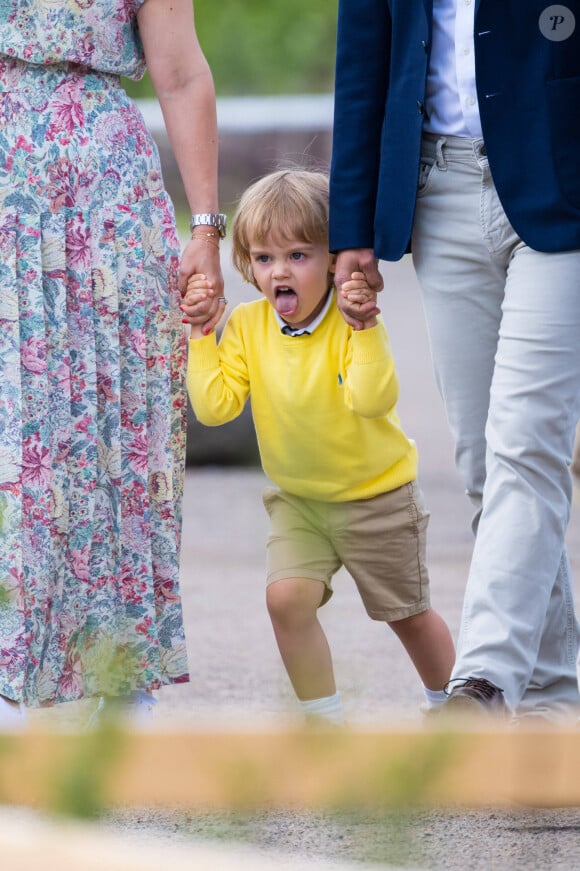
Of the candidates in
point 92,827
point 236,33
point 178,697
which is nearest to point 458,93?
point 178,697

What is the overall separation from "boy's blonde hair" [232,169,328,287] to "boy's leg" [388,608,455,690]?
837 mm

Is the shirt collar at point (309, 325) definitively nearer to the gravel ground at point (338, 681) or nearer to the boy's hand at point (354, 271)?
the boy's hand at point (354, 271)

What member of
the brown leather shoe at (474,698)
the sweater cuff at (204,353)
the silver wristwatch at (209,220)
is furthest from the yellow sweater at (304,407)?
the brown leather shoe at (474,698)

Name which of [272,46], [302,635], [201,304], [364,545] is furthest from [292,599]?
[272,46]

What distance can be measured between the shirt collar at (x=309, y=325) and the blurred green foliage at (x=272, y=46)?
1520 centimetres

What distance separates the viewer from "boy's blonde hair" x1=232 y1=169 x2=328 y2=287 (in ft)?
11.6

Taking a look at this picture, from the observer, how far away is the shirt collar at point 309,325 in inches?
140

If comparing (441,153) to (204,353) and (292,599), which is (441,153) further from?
(292,599)

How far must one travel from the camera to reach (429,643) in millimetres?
3707

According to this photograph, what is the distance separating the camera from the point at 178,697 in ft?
13.8

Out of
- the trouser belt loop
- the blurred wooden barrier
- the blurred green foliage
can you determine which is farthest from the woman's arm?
the blurred green foliage

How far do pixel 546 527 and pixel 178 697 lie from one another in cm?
139

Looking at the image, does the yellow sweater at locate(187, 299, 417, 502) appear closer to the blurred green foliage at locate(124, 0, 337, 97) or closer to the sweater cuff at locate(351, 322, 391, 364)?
the sweater cuff at locate(351, 322, 391, 364)

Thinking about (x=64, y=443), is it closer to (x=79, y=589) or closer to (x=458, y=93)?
(x=79, y=589)
